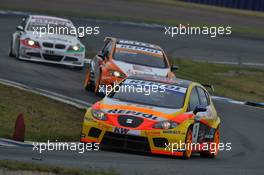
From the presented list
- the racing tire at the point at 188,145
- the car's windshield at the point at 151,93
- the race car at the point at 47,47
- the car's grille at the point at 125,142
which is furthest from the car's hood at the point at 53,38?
the car's grille at the point at 125,142

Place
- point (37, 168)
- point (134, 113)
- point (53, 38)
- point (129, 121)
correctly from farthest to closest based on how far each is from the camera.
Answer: point (53, 38) < point (134, 113) < point (129, 121) < point (37, 168)

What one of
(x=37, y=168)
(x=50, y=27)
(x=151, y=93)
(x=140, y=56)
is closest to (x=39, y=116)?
(x=151, y=93)

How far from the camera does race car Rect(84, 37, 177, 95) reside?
21.3 metres

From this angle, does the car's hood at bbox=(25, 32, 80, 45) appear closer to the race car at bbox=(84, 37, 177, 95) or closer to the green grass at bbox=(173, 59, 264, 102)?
the race car at bbox=(84, 37, 177, 95)

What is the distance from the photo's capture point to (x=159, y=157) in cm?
1399

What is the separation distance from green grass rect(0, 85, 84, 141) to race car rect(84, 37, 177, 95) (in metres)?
1.96

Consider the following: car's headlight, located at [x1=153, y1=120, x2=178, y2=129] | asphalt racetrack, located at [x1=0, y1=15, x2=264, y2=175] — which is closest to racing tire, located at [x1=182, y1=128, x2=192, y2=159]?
asphalt racetrack, located at [x1=0, y1=15, x2=264, y2=175]

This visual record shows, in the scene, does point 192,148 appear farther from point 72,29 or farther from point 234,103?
point 72,29

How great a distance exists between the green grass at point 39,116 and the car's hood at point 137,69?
2289mm

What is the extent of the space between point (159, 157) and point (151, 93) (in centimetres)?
142

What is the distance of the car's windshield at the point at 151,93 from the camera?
14.8m

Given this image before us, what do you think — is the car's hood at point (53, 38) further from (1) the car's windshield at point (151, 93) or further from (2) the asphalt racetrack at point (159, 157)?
(1) the car's windshield at point (151, 93)

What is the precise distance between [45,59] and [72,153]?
43.3ft

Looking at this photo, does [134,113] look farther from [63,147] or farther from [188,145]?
[63,147]
